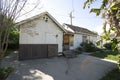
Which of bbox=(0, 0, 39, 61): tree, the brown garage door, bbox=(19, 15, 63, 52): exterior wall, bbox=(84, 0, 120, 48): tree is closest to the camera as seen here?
bbox=(84, 0, 120, 48): tree

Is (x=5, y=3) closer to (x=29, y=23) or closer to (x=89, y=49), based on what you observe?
(x=29, y=23)

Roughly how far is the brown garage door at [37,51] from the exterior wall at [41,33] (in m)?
0.44

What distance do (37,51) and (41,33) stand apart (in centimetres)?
213

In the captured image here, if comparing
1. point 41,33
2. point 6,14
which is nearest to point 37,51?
point 41,33

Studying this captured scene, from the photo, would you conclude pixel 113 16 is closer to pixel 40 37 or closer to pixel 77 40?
pixel 40 37

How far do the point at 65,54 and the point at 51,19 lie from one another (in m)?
4.78

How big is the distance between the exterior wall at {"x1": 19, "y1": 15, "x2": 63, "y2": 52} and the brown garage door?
0.44 metres

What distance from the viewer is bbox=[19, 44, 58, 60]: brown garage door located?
14344mm

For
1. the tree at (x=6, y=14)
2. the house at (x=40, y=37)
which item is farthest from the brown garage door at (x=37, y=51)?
the tree at (x=6, y=14)

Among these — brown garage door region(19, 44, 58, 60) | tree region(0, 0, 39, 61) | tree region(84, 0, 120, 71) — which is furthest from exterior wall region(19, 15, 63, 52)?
tree region(84, 0, 120, 71)

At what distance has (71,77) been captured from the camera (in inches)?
340

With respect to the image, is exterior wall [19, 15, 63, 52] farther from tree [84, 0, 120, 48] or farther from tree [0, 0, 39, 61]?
tree [84, 0, 120, 48]

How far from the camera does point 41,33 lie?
15.7 meters

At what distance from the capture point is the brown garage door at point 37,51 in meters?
14.3
